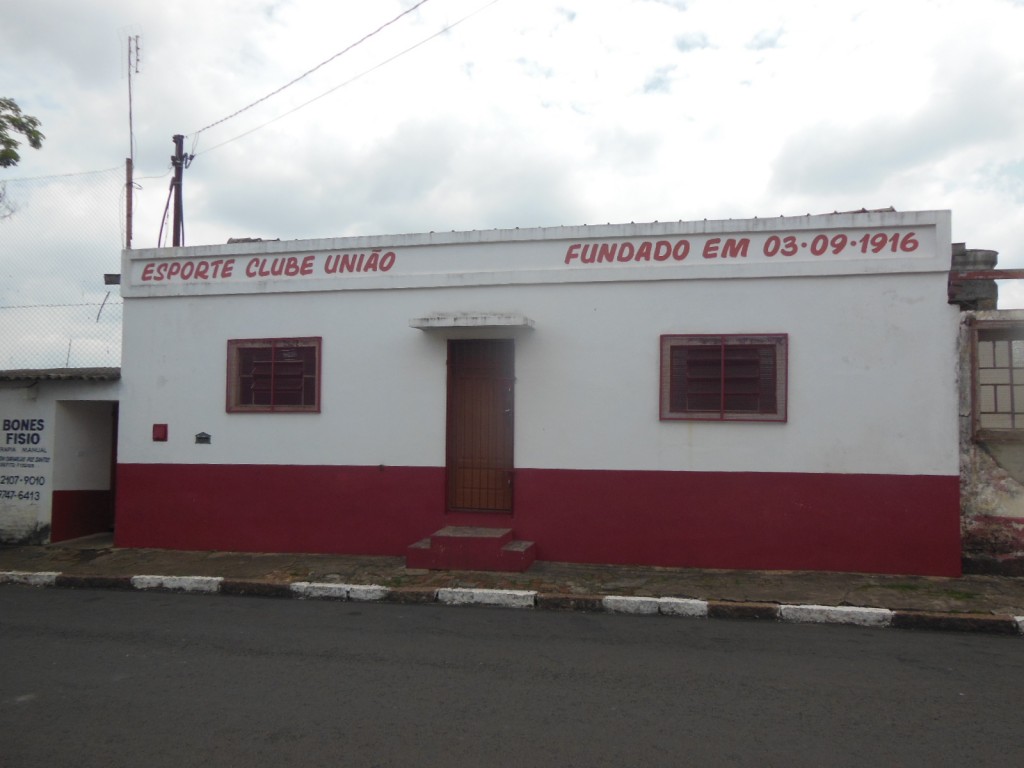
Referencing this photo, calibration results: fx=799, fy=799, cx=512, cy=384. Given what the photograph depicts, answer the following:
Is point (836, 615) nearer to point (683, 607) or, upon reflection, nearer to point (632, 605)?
point (683, 607)

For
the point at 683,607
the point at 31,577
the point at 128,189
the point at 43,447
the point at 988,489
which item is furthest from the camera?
the point at 128,189

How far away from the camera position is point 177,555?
9.39m

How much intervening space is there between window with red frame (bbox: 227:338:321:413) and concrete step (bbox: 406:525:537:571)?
88.2 inches

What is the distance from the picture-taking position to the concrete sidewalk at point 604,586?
665 centimetres

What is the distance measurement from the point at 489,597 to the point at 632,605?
1285mm

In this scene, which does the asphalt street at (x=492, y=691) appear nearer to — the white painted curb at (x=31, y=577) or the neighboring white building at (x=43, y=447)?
the white painted curb at (x=31, y=577)

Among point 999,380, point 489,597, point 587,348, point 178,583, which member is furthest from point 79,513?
point 999,380

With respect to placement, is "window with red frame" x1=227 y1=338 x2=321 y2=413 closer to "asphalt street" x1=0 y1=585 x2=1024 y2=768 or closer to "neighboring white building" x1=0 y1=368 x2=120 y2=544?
"neighboring white building" x1=0 y1=368 x2=120 y2=544

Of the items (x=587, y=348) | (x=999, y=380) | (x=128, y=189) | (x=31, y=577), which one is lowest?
(x=31, y=577)

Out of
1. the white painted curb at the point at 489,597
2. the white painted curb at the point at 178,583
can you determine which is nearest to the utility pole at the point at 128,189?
the white painted curb at the point at 178,583

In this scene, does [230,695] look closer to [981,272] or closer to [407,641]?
[407,641]

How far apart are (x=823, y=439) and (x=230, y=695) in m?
6.03

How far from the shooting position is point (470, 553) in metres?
8.15

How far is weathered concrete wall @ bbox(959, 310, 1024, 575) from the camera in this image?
778 centimetres
